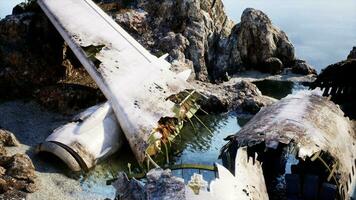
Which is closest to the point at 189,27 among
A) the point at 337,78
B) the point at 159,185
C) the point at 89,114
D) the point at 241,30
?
the point at 241,30

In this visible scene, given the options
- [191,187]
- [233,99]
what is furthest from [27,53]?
[191,187]

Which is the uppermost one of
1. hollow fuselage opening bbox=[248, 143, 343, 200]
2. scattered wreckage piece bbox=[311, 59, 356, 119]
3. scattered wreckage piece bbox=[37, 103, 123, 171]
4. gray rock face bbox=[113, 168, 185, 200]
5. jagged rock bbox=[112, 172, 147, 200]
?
scattered wreckage piece bbox=[311, 59, 356, 119]

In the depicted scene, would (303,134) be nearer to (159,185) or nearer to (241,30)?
(159,185)

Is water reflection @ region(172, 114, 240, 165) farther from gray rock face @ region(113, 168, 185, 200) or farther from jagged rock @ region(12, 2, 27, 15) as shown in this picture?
gray rock face @ region(113, 168, 185, 200)

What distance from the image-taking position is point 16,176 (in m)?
23.1

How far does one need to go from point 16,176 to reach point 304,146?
13437 millimetres

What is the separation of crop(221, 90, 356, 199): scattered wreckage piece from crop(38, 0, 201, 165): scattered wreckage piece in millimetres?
5930

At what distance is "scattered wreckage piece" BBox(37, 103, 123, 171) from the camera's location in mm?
25906

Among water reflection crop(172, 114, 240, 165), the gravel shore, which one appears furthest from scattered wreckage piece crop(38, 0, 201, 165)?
the gravel shore

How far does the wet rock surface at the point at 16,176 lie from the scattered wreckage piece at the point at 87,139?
2082mm

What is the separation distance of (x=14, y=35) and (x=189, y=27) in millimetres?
21257

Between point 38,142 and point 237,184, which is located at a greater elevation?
point 237,184

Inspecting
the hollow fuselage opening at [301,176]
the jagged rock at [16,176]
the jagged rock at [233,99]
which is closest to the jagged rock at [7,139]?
the jagged rock at [16,176]

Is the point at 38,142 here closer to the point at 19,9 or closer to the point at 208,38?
the point at 19,9
